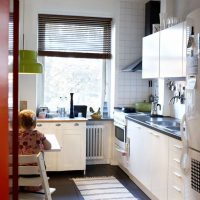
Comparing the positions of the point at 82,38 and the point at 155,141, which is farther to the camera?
the point at 82,38

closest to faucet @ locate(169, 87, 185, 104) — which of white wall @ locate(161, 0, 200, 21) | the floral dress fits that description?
white wall @ locate(161, 0, 200, 21)

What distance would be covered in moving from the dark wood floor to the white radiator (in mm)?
191

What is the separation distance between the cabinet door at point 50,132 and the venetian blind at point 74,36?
1223mm

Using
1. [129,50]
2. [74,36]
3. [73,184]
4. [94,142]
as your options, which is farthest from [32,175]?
[129,50]

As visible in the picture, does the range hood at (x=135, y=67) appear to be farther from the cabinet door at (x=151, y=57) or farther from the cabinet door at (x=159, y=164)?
the cabinet door at (x=159, y=164)

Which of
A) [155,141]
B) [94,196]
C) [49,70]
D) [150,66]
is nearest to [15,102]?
[155,141]

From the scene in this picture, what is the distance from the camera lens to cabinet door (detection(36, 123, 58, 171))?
464 centimetres

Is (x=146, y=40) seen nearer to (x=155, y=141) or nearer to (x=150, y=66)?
(x=150, y=66)

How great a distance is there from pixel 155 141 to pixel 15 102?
8.02 feet

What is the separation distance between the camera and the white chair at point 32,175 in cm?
253

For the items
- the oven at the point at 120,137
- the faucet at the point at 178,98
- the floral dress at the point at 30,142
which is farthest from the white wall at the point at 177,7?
the floral dress at the point at 30,142

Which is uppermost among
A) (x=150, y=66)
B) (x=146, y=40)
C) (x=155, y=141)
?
(x=146, y=40)

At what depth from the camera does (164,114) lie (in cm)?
458

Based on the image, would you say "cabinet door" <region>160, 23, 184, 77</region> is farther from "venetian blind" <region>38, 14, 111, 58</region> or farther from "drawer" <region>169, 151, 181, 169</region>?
"venetian blind" <region>38, 14, 111, 58</region>
